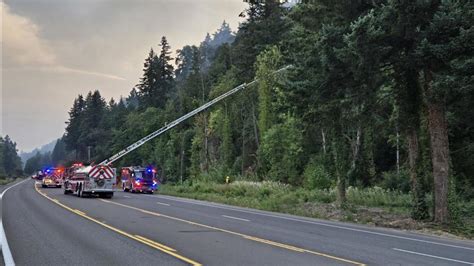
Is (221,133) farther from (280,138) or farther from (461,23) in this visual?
(461,23)

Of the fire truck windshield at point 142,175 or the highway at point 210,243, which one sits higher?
the fire truck windshield at point 142,175

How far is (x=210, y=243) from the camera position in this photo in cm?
1336

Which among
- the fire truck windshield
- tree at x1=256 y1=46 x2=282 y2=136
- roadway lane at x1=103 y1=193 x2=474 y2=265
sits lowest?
roadway lane at x1=103 y1=193 x2=474 y2=265

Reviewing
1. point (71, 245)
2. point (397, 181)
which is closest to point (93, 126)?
point (397, 181)

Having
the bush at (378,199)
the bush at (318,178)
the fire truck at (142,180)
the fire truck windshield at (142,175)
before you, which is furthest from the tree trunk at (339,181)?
the fire truck windshield at (142,175)

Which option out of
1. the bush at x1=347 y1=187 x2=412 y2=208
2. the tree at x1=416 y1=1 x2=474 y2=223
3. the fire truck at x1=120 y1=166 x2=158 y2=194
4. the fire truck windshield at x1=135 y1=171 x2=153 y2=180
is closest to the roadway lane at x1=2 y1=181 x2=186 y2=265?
the tree at x1=416 y1=1 x2=474 y2=223

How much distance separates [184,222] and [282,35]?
1899 inches

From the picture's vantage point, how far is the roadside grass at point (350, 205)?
2048 centimetres

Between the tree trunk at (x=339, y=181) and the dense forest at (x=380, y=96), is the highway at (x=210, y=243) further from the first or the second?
the tree trunk at (x=339, y=181)

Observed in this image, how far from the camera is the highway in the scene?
11.0 metres

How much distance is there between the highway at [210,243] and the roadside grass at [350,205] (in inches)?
94.6

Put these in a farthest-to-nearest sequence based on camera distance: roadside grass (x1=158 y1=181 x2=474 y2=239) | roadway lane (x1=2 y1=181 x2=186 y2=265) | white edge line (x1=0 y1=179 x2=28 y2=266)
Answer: roadside grass (x1=158 y1=181 x2=474 y2=239), roadway lane (x1=2 y1=181 x2=186 y2=265), white edge line (x1=0 y1=179 x2=28 y2=266)

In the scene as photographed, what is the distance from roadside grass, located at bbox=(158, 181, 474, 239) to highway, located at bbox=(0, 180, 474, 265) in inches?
94.6

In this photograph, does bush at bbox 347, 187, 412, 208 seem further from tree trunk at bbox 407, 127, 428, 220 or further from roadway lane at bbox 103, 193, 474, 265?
roadway lane at bbox 103, 193, 474, 265
